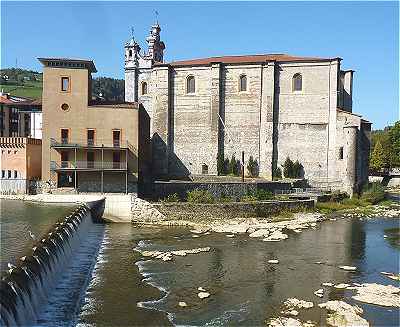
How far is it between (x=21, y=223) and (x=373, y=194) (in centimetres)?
3306

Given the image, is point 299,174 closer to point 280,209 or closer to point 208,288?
point 280,209

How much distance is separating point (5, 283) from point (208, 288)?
7.56m

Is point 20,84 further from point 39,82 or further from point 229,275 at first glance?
point 229,275

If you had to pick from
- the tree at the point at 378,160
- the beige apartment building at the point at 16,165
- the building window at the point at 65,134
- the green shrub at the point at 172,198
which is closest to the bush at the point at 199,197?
the green shrub at the point at 172,198

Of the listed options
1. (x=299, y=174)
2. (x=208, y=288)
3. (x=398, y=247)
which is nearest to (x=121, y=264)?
(x=208, y=288)

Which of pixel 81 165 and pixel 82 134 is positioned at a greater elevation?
pixel 82 134

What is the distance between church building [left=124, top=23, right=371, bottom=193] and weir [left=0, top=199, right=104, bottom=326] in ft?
89.4

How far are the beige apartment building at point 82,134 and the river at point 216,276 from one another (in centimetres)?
642

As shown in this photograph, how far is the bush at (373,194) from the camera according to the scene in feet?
143

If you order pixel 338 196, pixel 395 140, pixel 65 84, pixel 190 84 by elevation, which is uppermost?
pixel 190 84

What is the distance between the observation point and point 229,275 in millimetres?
19312

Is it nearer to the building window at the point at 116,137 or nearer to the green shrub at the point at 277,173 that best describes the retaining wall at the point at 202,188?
the building window at the point at 116,137

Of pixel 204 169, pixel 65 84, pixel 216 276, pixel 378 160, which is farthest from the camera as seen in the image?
pixel 378 160

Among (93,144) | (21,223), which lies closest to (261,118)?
(93,144)
